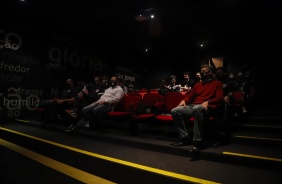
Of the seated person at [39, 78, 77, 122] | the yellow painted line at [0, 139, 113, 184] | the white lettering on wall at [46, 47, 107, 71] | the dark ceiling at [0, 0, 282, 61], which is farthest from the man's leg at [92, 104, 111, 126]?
the white lettering on wall at [46, 47, 107, 71]

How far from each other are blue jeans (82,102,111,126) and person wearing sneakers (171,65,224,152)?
1635 millimetres

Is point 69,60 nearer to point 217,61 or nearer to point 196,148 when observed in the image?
point 196,148

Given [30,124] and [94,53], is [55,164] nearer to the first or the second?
[30,124]

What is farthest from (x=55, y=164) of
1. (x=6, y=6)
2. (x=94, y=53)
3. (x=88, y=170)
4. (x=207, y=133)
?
(x=94, y=53)

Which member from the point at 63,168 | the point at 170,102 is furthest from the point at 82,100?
the point at 63,168

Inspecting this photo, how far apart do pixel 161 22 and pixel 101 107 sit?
4730 millimetres

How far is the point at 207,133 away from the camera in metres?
3.17

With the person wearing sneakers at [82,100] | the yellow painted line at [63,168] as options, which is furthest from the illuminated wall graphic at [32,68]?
the yellow painted line at [63,168]

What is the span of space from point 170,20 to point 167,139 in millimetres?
5265

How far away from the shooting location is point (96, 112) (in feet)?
13.4

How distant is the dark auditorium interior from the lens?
2238mm

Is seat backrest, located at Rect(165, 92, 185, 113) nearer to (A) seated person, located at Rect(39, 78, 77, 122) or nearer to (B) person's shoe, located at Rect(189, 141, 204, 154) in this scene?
(B) person's shoe, located at Rect(189, 141, 204, 154)

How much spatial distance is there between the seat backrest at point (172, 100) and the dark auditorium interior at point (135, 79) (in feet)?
0.06

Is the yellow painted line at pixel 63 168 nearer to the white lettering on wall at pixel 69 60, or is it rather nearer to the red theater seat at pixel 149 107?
the red theater seat at pixel 149 107
